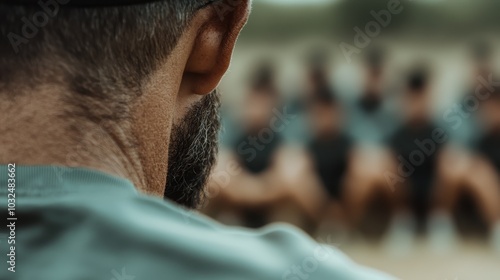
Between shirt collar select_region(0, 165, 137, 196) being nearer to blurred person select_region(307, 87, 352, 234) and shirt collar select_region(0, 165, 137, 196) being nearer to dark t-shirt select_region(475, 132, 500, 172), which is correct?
blurred person select_region(307, 87, 352, 234)

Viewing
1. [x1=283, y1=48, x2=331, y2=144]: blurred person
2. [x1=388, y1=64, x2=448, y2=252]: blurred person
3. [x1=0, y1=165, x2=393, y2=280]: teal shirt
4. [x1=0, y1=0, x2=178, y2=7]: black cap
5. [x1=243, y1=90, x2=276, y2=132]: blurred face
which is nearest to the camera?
[x1=0, y1=165, x2=393, y2=280]: teal shirt

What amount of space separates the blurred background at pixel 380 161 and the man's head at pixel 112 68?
271 cm

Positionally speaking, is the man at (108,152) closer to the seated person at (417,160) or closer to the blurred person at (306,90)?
the seated person at (417,160)

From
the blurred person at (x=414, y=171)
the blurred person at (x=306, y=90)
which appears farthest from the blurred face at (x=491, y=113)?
the blurred person at (x=306, y=90)

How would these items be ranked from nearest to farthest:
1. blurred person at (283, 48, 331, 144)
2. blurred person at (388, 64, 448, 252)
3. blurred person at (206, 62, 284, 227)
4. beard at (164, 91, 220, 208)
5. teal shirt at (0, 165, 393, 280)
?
teal shirt at (0, 165, 393, 280), beard at (164, 91, 220, 208), blurred person at (206, 62, 284, 227), blurred person at (388, 64, 448, 252), blurred person at (283, 48, 331, 144)

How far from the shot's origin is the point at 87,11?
68cm

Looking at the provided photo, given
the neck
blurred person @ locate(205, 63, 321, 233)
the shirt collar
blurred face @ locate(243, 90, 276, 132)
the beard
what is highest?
blurred face @ locate(243, 90, 276, 132)

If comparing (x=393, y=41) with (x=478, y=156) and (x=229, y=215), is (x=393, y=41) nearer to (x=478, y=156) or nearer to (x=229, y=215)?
(x=478, y=156)

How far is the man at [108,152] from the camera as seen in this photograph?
579 mm

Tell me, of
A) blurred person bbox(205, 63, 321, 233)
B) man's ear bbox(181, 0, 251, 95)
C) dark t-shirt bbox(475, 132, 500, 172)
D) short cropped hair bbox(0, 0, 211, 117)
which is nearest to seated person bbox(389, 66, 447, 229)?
dark t-shirt bbox(475, 132, 500, 172)

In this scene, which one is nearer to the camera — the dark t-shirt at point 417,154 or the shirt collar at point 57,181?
the shirt collar at point 57,181

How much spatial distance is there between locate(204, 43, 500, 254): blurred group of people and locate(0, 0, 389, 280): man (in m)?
2.90

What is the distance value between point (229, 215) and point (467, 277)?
102 centimetres

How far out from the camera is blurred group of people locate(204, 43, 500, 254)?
147 inches
